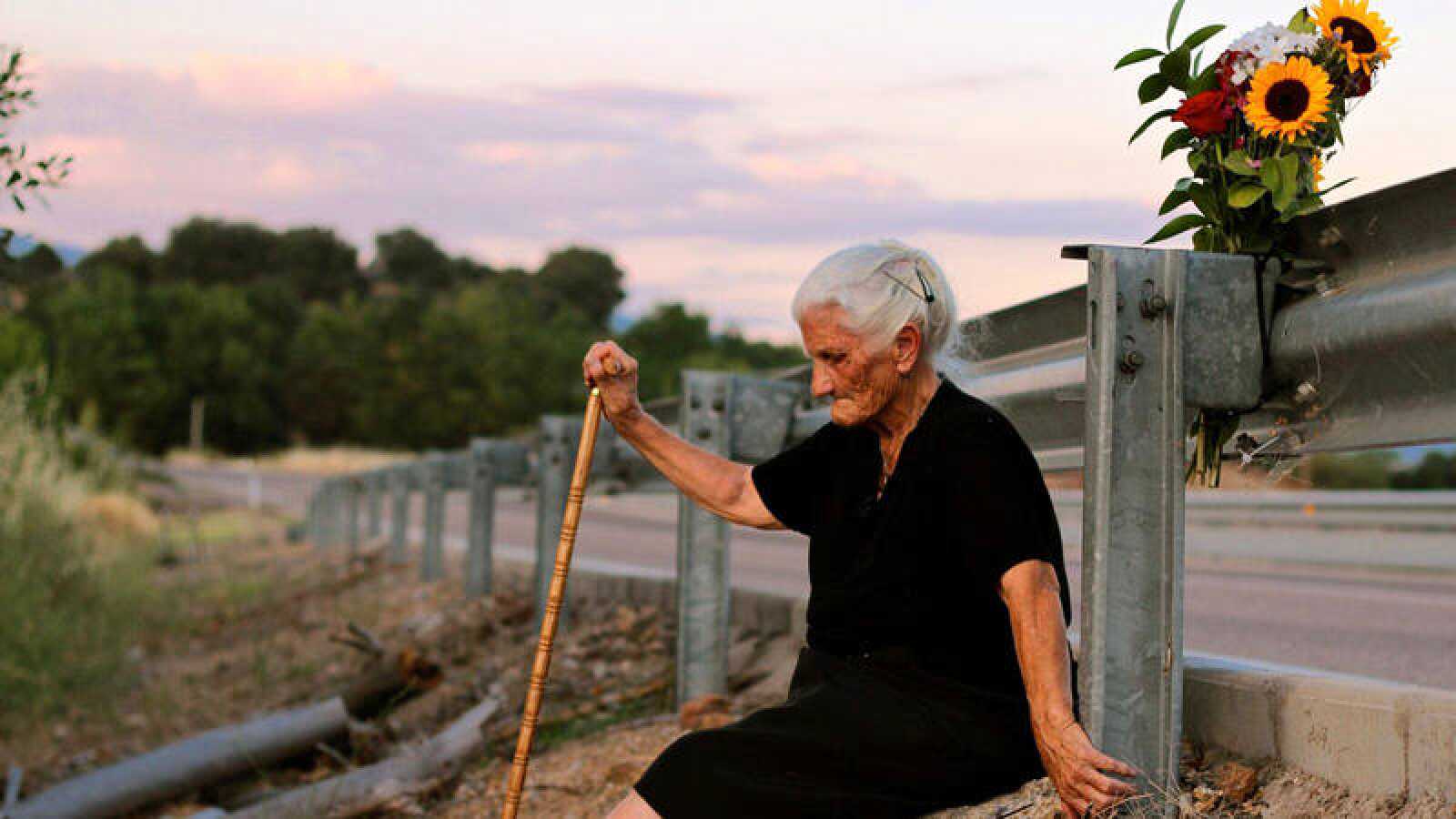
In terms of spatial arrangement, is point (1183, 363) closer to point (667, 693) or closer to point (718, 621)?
point (718, 621)

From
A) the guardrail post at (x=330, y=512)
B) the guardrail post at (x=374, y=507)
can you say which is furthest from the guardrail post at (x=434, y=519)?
the guardrail post at (x=330, y=512)

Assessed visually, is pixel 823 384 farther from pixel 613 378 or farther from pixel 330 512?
pixel 330 512

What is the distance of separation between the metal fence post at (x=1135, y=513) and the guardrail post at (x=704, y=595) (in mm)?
2672

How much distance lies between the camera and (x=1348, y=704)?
315cm

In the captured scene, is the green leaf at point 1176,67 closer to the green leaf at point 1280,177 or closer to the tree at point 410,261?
the green leaf at point 1280,177

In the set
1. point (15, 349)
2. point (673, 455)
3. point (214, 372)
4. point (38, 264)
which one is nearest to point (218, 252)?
point (214, 372)

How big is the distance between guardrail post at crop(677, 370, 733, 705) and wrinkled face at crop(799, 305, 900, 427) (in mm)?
2268

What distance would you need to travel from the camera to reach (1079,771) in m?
3.07

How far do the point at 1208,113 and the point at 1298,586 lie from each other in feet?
25.4

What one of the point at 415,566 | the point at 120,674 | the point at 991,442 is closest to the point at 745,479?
the point at 991,442

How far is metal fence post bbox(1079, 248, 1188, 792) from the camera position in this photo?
317 cm

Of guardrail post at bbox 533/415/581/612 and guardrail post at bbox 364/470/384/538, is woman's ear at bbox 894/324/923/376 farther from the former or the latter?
guardrail post at bbox 364/470/384/538

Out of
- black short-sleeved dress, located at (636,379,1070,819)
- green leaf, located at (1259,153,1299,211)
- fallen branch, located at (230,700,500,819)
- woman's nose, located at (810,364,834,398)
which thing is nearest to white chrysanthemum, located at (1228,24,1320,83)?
green leaf, located at (1259,153,1299,211)

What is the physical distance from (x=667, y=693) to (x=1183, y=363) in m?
3.40
